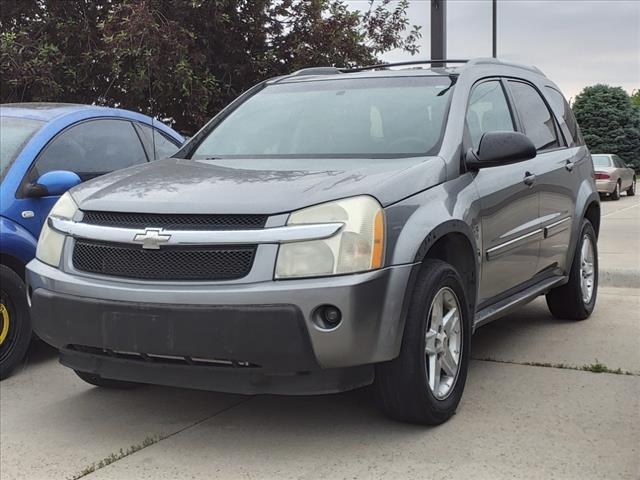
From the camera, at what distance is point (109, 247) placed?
11.4 ft

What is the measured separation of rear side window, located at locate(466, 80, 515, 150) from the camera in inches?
175

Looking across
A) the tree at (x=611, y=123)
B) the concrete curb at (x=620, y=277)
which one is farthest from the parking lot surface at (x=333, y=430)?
the tree at (x=611, y=123)

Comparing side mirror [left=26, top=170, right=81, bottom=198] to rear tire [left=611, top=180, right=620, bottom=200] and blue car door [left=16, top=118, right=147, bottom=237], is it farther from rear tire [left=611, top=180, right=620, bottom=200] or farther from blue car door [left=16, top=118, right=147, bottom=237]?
rear tire [left=611, top=180, right=620, bottom=200]

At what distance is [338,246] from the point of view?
321 cm

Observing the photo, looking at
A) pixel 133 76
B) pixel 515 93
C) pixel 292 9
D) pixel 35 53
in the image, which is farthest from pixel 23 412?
pixel 292 9

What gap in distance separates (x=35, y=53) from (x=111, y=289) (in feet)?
28.9

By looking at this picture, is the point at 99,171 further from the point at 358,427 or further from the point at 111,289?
the point at 358,427

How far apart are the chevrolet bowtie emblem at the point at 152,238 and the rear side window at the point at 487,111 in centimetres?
191

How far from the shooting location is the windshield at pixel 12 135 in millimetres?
5004

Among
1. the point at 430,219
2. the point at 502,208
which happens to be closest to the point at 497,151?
the point at 502,208

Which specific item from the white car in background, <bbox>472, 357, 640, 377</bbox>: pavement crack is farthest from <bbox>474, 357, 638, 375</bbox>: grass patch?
the white car in background

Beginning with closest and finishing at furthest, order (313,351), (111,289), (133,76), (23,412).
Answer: (313,351), (111,289), (23,412), (133,76)

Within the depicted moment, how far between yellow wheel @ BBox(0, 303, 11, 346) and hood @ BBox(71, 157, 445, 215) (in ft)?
3.88

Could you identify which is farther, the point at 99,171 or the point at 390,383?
the point at 99,171
